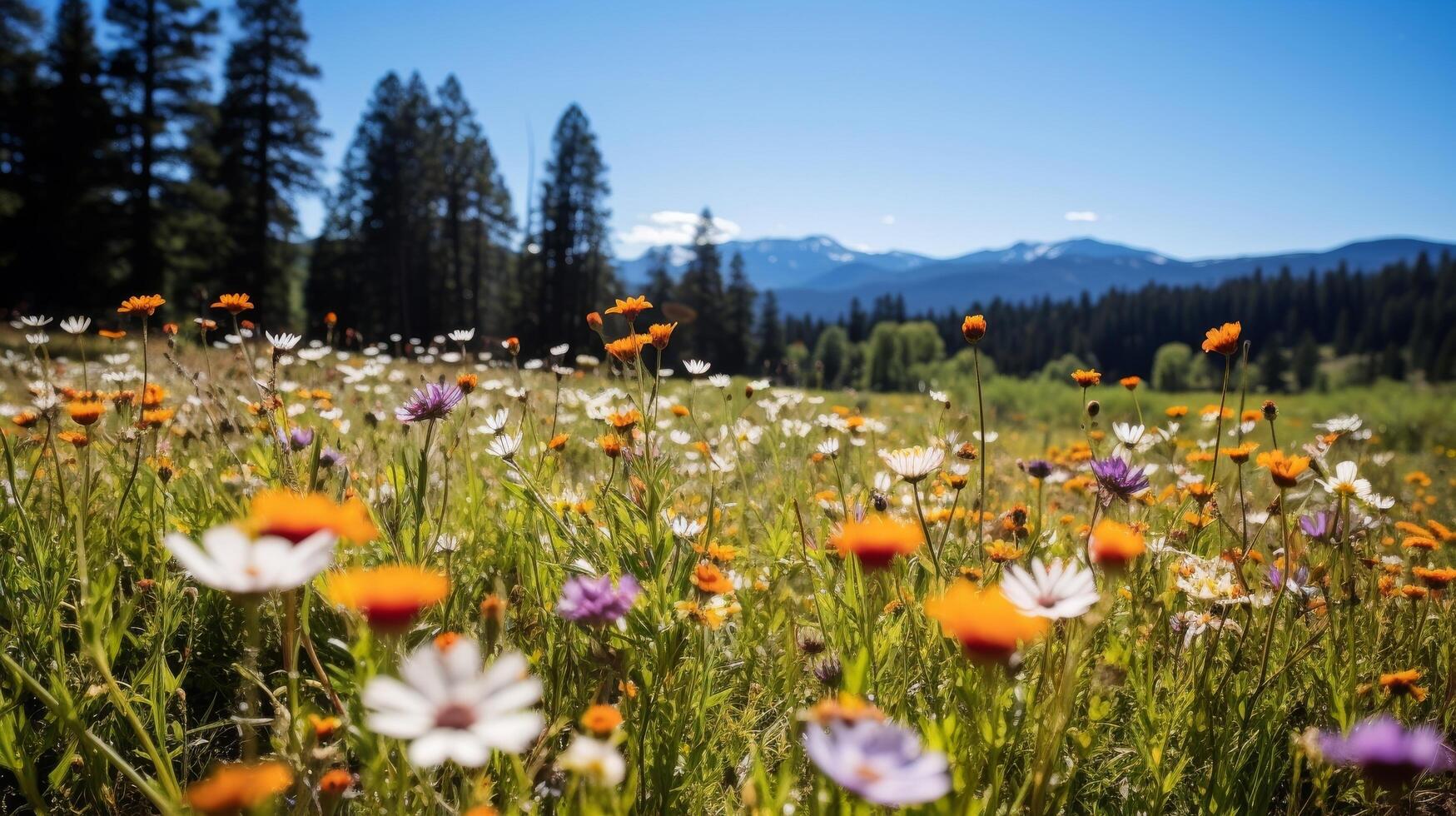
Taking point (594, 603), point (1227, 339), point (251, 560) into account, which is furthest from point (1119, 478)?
point (251, 560)

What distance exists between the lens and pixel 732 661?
4.66ft

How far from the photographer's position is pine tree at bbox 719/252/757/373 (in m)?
36.2

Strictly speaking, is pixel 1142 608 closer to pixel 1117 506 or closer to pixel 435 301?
pixel 1117 506

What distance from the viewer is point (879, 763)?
22.8 inches

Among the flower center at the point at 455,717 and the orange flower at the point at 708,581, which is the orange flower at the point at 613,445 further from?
the flower center at the point at 455,717

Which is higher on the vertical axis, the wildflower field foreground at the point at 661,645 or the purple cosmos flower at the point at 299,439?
the purple cosmos flower at the point at 299,439

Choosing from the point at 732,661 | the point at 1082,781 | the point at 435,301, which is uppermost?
the point at 435,301

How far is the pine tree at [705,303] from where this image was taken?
34.6 meters

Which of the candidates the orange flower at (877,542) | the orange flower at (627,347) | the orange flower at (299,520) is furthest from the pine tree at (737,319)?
the orange flower at (299,520)

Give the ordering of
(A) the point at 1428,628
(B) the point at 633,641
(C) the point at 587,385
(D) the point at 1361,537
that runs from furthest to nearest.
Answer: (C) the point at 587,385
(D) the point at 1361,537
(A) the point at 1428,628
(B) the point at 633,641

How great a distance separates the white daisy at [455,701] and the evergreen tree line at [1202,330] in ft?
198

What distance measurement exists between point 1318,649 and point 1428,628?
0.49m

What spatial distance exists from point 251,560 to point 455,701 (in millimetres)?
222

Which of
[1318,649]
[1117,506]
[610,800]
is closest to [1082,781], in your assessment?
[1318,649]
